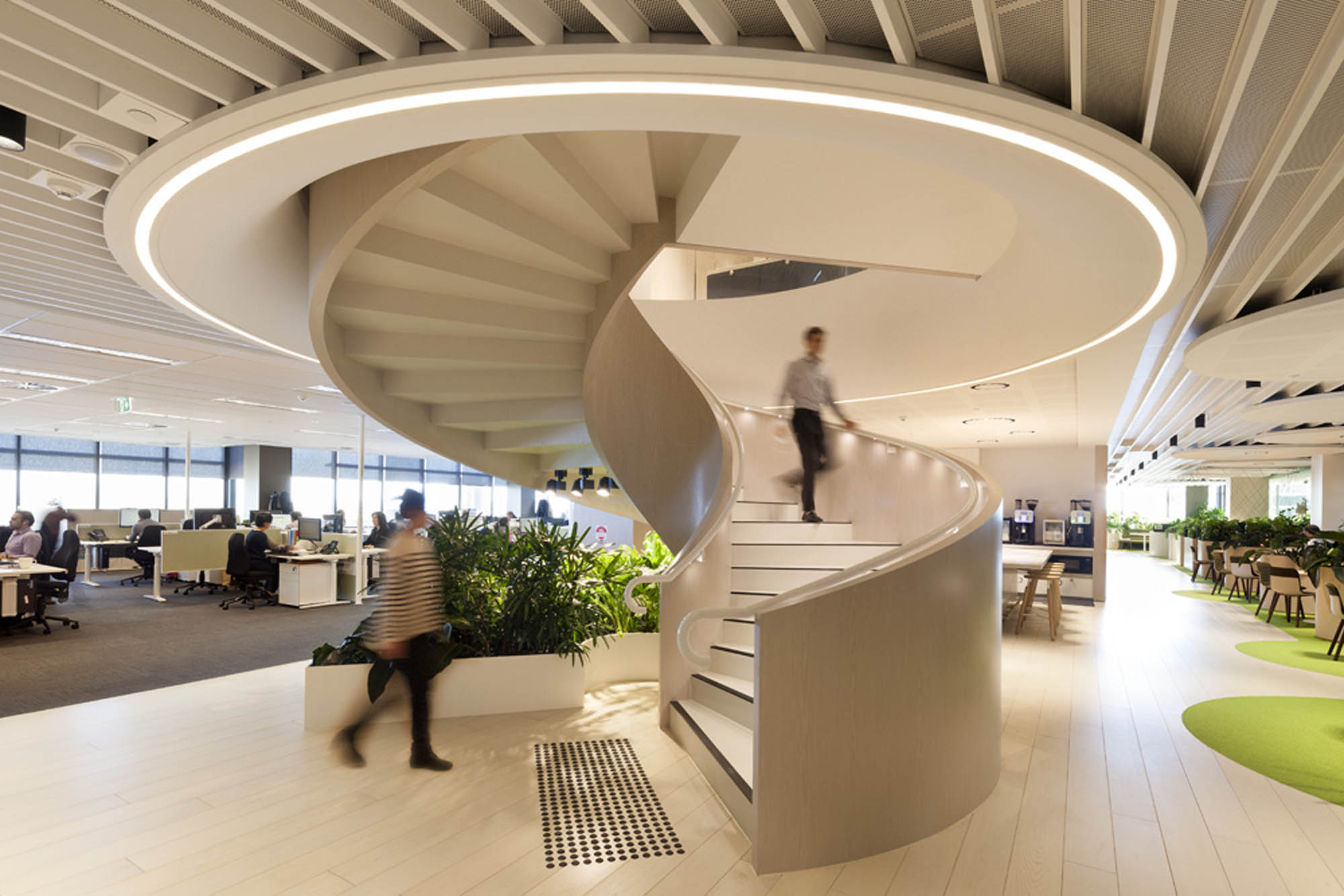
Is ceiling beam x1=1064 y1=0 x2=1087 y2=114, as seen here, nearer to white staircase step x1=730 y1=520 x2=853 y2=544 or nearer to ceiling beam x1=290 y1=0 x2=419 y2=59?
ceiling beam x1=290 y1=0 x2=419 y2=59

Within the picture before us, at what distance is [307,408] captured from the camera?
1170 centimetres

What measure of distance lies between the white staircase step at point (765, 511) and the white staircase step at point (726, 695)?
6.38 feet

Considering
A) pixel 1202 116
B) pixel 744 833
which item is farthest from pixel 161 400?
pixel 1202 116

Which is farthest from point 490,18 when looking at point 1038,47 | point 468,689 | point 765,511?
point 765,511

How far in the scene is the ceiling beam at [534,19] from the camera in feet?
6.91

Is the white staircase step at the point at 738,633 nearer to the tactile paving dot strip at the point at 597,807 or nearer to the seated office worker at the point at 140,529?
the tactile paving dot strip at the point at 597,807

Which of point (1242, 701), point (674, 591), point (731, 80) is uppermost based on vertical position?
point (731, 80)

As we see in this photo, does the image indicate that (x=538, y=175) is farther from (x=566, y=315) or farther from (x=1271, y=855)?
(x=1271, y=855)

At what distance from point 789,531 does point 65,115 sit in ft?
17.4

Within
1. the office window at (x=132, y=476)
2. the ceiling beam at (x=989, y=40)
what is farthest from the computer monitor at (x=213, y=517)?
the ceiling beam at (x=989, y=40)

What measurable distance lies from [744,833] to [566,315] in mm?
3876

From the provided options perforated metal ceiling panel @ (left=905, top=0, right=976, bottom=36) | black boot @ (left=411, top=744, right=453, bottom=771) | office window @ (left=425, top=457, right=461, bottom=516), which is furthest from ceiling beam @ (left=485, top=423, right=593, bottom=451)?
office window @ (left=425, top=457, right=461, bottom=516)

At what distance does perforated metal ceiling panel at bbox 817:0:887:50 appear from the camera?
7.21ft

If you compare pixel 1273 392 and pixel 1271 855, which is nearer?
pixel 1271 855
